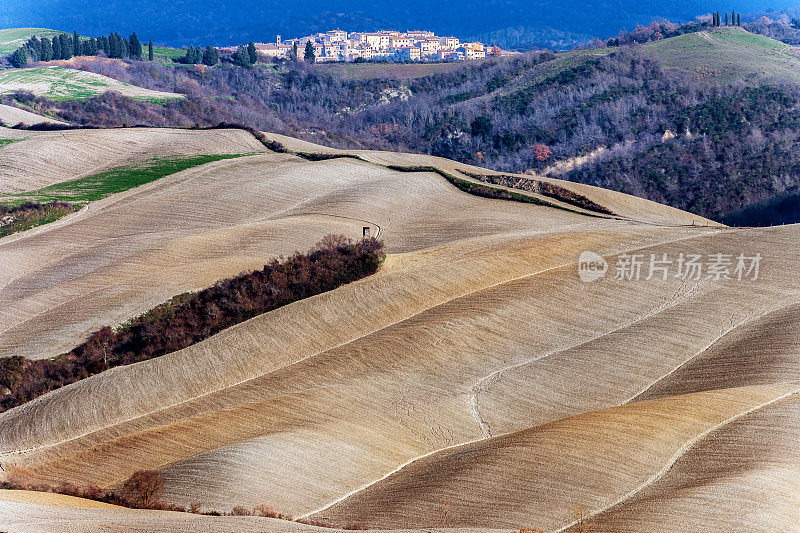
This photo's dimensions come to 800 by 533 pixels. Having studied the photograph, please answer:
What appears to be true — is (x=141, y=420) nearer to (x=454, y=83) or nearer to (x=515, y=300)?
(x=515, y=300)

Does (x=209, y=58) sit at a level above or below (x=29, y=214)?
above

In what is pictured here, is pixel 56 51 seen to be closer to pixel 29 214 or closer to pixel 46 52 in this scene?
pixel 46 52

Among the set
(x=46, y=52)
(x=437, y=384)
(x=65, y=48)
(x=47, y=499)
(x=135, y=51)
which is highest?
(x=135, y=51)

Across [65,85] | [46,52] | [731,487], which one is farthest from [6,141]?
[46,52]

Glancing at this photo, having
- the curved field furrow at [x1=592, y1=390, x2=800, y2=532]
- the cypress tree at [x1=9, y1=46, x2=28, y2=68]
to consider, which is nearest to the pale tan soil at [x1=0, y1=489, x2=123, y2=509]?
the curved field furrow at [x1=592, y1=390, x2=800, y2=532]

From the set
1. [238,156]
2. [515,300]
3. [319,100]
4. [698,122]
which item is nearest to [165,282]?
[515,300]

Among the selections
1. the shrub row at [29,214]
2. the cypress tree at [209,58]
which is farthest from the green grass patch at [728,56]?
the shrub row at [29,214]

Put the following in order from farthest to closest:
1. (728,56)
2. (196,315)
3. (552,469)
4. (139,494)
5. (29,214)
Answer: (728,56)
(29,214)
(196,315)
(552,469)
(139,494)
